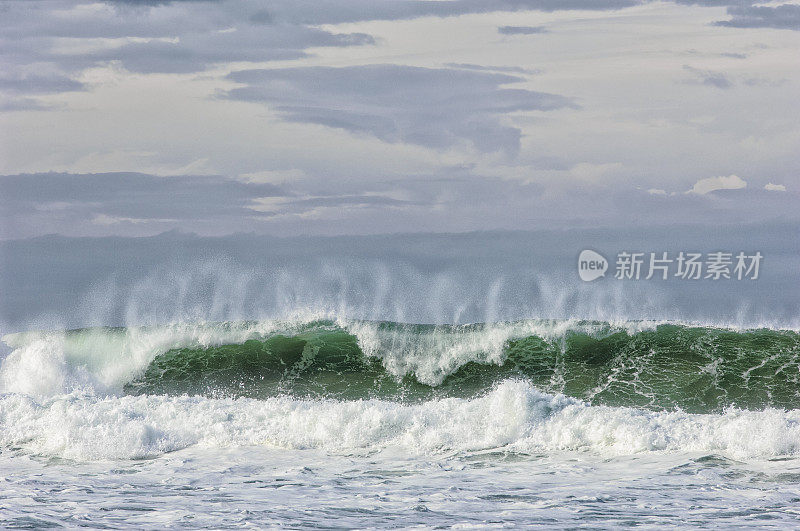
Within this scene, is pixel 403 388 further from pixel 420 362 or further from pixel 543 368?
pixel 543 368

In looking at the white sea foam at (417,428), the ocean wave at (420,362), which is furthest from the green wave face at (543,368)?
the white sea foam at (417,428)

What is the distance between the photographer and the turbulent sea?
8062 mm

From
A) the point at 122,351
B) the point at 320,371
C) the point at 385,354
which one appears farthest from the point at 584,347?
the point at 122,351

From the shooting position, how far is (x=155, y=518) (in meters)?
7.71

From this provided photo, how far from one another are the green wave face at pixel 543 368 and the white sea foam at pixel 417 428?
2.16 m

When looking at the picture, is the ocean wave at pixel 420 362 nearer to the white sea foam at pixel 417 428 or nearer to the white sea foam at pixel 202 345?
the white sea foam at pixel 202 345

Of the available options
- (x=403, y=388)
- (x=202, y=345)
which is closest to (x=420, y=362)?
(x=403, y=388)

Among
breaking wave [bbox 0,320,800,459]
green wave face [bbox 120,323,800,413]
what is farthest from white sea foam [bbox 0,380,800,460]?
green wave face [bbox 120,323,800,413]

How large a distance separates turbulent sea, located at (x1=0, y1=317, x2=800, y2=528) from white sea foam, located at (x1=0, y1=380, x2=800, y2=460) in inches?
1.1

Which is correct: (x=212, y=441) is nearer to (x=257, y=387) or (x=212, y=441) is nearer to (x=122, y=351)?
(x=257, y=387)

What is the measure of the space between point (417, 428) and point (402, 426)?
0.84 ft

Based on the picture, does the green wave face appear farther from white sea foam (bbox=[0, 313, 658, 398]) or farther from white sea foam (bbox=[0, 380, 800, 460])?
white sea foam (bbox=[0, 380, 800, 460])

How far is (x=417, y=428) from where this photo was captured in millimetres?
10719

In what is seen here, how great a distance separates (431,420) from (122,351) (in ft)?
27.1
